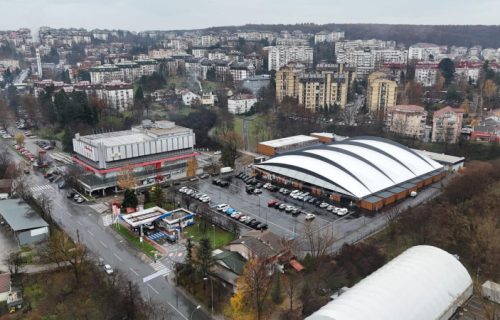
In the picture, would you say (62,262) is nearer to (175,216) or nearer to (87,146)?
(175,216)

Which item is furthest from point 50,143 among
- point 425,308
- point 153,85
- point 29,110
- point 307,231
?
point 425,308

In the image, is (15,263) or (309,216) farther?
(309,216)

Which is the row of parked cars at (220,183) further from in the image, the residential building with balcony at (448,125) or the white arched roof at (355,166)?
the residential building with balcony at (448,125)

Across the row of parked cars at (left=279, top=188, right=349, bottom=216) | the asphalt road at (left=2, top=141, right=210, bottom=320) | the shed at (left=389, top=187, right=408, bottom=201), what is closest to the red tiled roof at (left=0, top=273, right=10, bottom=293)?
the asphalt road at (left=2, top=141, right=210, bottom=320)

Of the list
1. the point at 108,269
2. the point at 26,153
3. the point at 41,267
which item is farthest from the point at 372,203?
the point at 26,153

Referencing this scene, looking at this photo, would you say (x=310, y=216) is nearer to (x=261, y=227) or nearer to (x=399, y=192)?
(x=261, y=227)
